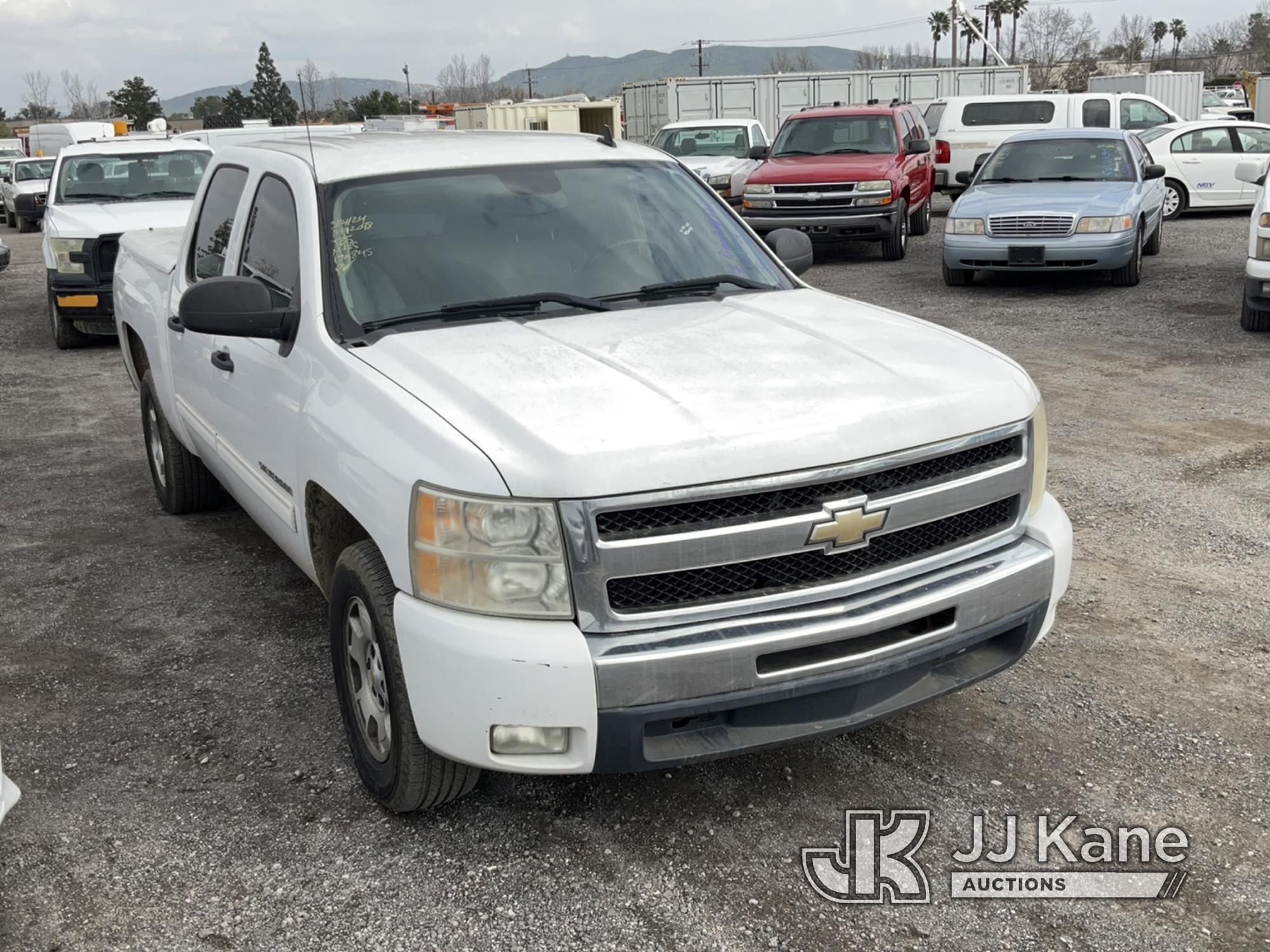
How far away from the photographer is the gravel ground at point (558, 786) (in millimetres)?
3082

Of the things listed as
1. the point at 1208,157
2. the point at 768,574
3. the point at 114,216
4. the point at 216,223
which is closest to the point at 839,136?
the point at 1208,157

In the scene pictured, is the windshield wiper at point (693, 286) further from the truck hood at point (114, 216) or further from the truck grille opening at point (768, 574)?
the truck hood at point (114, 216)

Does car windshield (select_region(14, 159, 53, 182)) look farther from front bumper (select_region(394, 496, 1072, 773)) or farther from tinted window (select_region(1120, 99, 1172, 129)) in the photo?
front bumper (select_region(394, 496, 1072, 773))

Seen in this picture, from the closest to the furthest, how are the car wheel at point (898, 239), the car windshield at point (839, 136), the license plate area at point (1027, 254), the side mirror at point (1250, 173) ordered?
the side mirror at point (1250, 173) → the license plate area at point (1027, 254) → the car wheel at point (898, 239) → the car windshield at point (839, 136)

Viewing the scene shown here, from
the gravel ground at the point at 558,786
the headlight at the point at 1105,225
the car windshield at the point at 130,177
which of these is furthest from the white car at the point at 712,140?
the gravel ground at the point at 558,786

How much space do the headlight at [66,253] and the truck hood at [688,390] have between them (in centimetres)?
918

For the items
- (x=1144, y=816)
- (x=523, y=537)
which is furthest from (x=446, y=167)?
(x=1144, y=816)

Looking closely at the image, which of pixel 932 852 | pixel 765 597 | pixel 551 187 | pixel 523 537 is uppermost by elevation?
pixel 551 187

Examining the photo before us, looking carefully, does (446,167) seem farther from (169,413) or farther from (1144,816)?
(1144,816)

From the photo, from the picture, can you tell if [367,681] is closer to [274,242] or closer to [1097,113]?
[274,242]

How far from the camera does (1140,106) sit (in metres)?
21.2

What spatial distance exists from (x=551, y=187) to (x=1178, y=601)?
2834 mm

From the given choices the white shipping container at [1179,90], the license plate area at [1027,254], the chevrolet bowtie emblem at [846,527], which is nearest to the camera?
the chevrolet bowtie emblem at [846,527]

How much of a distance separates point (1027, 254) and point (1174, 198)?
7866 millimetres
